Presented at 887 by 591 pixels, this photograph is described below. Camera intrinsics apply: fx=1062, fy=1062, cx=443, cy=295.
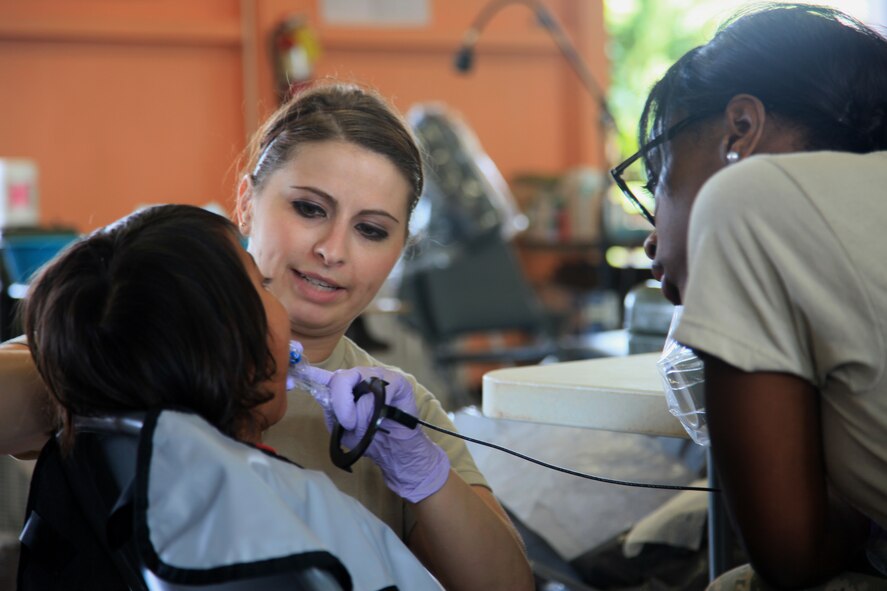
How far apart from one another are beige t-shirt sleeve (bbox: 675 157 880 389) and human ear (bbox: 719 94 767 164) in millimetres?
132

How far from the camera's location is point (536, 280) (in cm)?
619

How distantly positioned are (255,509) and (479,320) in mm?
3877

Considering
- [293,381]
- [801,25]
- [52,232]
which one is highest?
Answer: [801,25]

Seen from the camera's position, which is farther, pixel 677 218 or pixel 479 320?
pixel 479 320

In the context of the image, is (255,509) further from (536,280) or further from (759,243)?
(536,280)

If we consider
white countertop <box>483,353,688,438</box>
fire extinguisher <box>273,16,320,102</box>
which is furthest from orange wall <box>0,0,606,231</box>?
white countertop <box>483,353,688,438</box>

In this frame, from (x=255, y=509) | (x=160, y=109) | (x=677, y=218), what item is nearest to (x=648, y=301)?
(x=677, y=218)

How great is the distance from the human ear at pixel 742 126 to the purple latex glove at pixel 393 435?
0.36 m

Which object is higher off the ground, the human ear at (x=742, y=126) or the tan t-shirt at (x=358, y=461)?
the human ear at (x=742, y=126)

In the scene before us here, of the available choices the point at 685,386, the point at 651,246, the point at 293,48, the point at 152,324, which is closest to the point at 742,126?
the point at 651,246

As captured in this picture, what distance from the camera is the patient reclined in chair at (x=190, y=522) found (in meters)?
0.71

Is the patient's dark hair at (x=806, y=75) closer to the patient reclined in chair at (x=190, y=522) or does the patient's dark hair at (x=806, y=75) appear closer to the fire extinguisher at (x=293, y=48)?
the patient reclined in chair at (x=190, y=522)

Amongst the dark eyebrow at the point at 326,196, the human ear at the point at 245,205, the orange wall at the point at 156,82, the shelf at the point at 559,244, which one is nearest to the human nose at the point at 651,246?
the dark eyebrow at the point at 326,196

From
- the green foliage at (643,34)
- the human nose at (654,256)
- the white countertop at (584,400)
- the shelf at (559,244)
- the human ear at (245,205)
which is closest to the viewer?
the human nose at (654,256)
